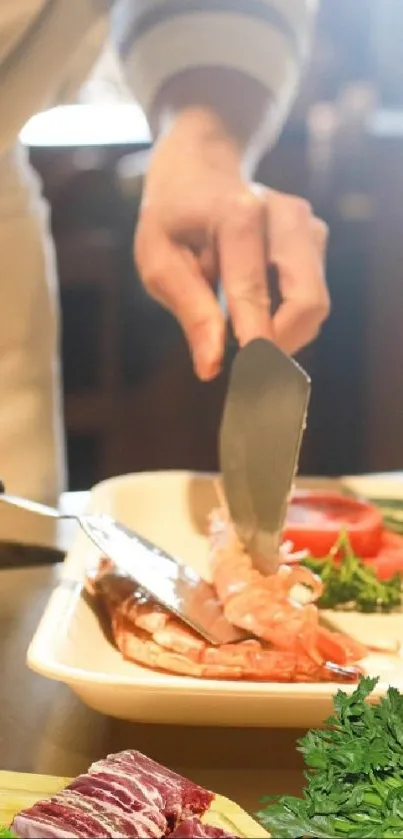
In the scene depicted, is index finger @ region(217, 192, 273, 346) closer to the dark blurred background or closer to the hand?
the hand

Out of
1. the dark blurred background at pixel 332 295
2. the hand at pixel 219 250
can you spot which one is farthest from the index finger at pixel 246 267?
the dark blurred background at pixel 332 295

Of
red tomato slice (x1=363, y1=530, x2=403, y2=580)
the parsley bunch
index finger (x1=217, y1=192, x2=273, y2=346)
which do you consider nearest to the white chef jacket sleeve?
index finger (x1=217, y1=192, x2=273, y2=346)

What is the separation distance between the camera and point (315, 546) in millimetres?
808

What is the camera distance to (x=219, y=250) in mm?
836

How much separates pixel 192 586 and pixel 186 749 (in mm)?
122

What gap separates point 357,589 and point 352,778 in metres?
0.30

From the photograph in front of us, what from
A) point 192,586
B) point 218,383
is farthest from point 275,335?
point 218,383

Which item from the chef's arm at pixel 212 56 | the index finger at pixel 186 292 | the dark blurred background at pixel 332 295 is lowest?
the dark blurred background at pixel 332 295

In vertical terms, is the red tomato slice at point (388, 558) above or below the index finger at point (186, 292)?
below

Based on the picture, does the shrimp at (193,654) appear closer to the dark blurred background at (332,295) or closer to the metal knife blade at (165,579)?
the metal knife blade at (165,579)

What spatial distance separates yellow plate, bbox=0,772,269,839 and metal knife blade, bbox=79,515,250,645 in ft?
0.38

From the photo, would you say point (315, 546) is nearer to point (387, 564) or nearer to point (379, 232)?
point (387, 564)

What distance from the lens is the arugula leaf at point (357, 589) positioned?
731 millimetres

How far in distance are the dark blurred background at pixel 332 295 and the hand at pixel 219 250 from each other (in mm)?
845
